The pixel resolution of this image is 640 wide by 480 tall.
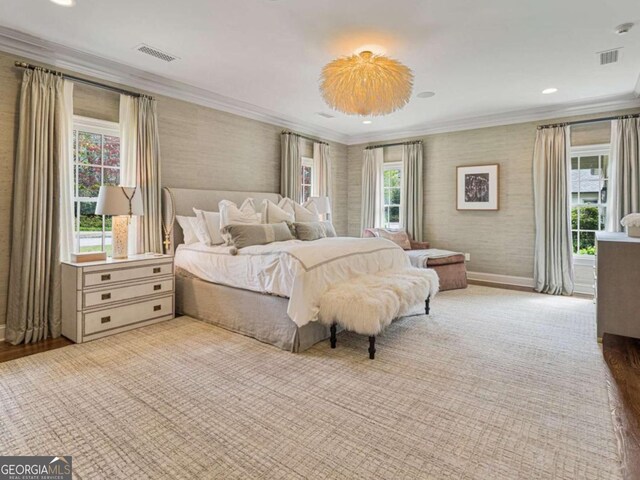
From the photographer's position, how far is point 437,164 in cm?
645

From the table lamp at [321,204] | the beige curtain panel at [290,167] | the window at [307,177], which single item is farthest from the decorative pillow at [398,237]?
the beige curtain panel at [290,167]

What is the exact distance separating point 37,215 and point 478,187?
19.7 feet

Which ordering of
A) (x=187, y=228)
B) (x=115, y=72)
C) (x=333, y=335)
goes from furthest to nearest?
(x=187, y=228) → (x=115, y=72) → (x=333, y=335)

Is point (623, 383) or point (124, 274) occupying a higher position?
point (124, 274)

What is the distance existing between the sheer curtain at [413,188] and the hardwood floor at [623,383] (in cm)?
351

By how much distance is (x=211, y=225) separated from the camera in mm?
4152

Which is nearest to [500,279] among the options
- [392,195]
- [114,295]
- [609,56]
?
[392,195]

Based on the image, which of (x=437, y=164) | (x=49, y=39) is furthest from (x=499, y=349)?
(x=49, y=39)

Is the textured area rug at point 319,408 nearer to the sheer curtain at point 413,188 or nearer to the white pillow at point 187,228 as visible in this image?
the white pillow at point 187,228

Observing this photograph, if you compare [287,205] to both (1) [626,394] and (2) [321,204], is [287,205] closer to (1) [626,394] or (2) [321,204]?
(2) [321,204]

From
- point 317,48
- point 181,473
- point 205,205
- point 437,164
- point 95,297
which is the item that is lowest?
point 181,473

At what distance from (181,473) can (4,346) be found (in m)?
2.62

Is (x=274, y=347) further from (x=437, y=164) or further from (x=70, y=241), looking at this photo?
(x=437, y=164)

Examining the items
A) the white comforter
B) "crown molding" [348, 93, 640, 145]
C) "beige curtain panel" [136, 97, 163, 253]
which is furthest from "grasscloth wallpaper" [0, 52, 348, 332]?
"crown molding" [348, 93, 640, 145]
